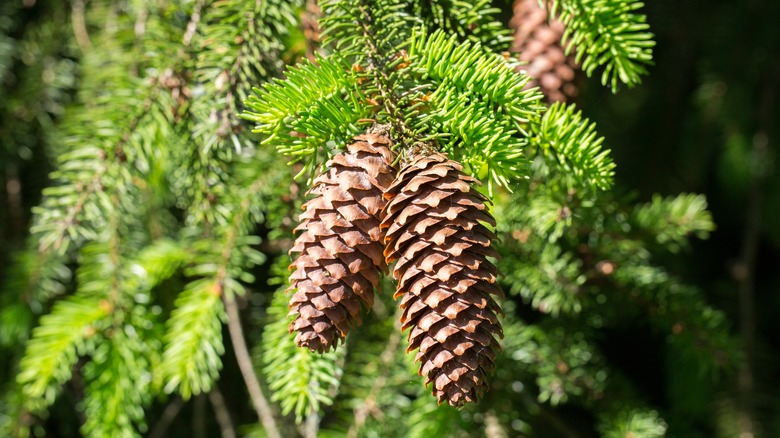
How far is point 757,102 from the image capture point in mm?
1545

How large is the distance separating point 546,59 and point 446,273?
435 mm

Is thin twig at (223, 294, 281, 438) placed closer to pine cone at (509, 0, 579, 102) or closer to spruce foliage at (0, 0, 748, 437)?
spruce foliage at (0, 0, 748, 437)

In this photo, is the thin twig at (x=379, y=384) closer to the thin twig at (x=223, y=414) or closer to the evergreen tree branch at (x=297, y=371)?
the evergreen tree branch at (x=297, y=371)

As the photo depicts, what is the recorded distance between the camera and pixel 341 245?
0.58m

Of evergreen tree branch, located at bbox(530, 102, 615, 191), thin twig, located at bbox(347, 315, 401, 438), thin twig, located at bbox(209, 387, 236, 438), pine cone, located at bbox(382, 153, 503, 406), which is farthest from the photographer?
thin twig, located at bbox(209, 387, 236, 438)

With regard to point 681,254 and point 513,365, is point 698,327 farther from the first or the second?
point 681,254

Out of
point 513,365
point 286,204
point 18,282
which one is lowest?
point 18,282

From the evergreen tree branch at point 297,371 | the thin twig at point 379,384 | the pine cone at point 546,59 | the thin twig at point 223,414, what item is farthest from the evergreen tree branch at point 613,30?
the thin twig at point 223,414

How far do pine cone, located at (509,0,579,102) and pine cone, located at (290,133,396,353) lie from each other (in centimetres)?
35

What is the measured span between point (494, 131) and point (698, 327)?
0.67 metres

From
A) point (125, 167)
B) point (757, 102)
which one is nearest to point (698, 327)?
point (757, 102)

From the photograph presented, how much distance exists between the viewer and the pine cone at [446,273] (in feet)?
1.79

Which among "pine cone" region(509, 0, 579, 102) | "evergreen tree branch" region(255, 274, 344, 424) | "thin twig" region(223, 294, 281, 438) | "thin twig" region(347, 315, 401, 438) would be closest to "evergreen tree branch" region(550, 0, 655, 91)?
"pine cone" region(509, 0, 579, 102)

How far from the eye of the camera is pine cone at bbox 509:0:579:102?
866mm
